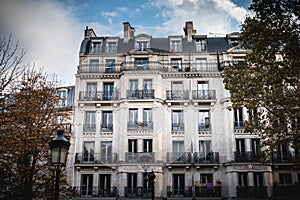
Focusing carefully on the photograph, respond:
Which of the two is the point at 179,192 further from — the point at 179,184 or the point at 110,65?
the point at 110,65

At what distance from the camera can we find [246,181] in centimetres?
2934

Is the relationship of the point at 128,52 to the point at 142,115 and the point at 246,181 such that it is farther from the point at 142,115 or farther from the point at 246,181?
the point at 246,181

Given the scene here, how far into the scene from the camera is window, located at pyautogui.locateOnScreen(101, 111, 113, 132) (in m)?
31.0

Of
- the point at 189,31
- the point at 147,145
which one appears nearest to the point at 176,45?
the point at 189,31

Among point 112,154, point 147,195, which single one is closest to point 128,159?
point 112,154

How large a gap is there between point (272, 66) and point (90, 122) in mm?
19814

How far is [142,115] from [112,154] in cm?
424

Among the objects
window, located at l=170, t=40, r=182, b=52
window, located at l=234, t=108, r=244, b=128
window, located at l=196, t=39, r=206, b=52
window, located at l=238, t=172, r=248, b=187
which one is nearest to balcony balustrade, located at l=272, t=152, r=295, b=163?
window, located at l=238, t=172, r=248, b=187

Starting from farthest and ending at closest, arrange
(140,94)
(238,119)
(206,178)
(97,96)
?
(97,96)
(140,94)
(238,119)
(206,178)

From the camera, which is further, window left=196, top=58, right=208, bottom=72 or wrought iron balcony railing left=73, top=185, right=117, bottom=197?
window left=196, top=58, right=208, bottom=72

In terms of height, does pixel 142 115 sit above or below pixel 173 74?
below

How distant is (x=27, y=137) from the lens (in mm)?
19156

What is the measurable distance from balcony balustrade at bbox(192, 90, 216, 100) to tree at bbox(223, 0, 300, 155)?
42.4ft

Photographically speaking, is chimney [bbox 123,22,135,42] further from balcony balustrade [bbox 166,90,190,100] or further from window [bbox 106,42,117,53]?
balcony balustrade [bbox 166,90,190,100]
